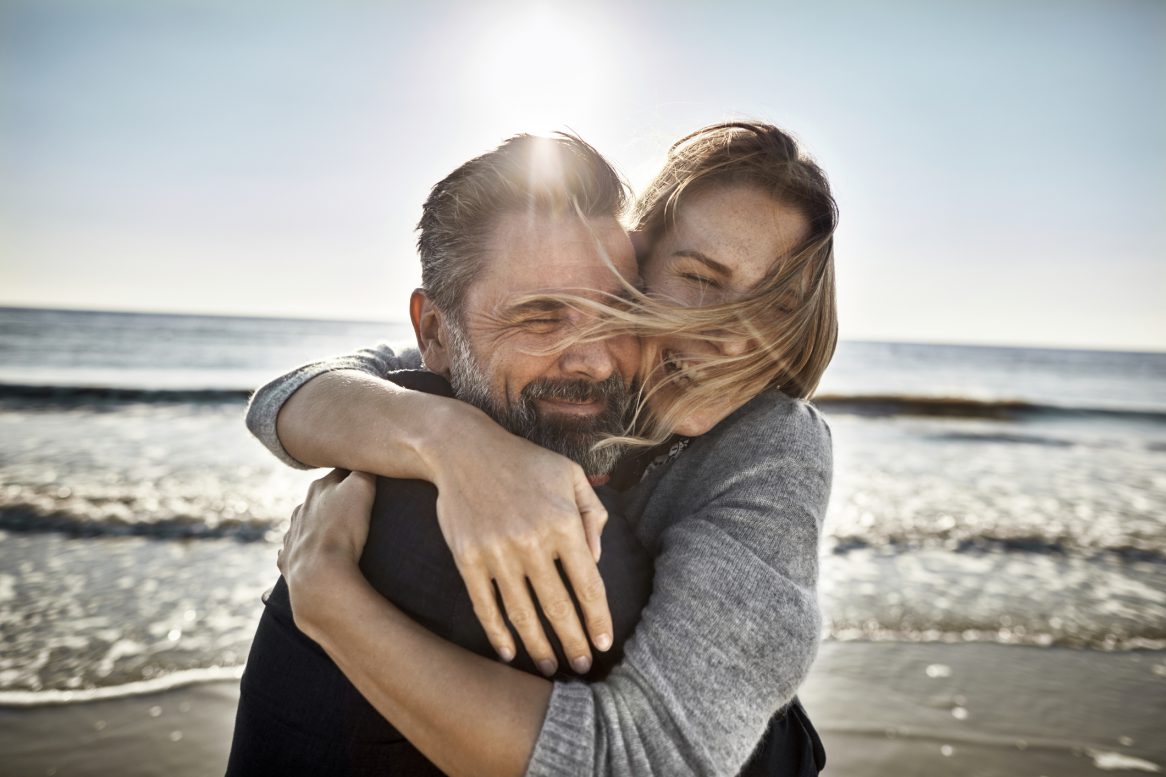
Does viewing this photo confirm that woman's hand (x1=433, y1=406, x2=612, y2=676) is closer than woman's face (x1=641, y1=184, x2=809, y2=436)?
Yes

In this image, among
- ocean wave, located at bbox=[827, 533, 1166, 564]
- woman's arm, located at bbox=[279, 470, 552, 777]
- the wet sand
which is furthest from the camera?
ocean wave, located at bbox=[827, 533, 1166, 564]

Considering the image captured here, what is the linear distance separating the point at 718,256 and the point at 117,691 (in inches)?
155

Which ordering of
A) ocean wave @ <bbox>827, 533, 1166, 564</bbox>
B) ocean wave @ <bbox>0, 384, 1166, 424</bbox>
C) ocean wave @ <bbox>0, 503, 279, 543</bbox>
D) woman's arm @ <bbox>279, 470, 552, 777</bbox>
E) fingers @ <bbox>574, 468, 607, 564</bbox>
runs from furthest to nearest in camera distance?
ocean wave @ <bbox>0, 384, 1166, 424</bbox> < ocean wave @ <bbox>827, 533, 1166, 564</bbox> < ocean wave @ <bbox>0, 503, 279, 543</bbox> < fingers @ <bbox>574, 468, 607, 564</bbox> < woman's arm @ <bbox>279, 470, 552, 777</bbox>

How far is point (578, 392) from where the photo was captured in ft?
6.30

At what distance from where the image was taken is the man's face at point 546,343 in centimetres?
190

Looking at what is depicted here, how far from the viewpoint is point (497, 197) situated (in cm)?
198

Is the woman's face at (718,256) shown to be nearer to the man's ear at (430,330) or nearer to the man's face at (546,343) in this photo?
the man's face at (546,343)

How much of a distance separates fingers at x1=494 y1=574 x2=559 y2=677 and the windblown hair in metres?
0.73

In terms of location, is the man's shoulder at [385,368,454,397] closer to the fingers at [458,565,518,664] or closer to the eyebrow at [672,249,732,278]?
the fingers at [458,565,518,664]

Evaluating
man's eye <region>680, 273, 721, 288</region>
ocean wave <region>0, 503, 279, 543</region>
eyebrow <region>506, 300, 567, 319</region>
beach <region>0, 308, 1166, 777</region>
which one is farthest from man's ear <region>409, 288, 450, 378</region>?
ocean wave <region>0, 503, 279, 543</region>

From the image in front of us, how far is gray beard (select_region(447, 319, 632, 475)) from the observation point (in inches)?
75.5

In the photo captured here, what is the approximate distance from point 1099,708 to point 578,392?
4008mm

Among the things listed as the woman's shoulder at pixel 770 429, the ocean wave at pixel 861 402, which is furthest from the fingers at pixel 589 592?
the ocean wave at pixel 861 402

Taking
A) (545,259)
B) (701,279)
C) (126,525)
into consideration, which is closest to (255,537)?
(126,525)
